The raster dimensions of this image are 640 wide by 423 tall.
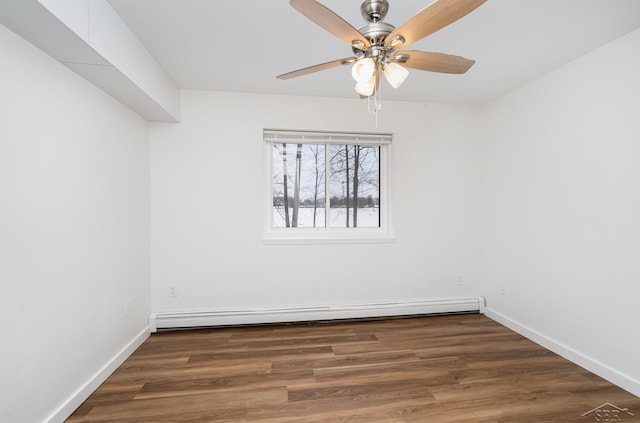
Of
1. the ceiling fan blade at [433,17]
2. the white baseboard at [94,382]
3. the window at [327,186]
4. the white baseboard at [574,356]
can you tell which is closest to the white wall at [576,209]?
the white baseboard at [574,356]

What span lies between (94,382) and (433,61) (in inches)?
110

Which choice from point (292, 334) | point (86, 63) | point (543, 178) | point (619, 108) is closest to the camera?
point (86, 63)

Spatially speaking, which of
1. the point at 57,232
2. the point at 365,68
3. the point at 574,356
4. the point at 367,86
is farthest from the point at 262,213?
the point at 574,356

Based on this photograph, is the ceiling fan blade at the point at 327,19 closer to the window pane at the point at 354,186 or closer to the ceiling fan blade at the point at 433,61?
the ceiling fan blade at the point at 433,61

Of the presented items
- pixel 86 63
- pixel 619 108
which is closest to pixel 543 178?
pixel 619 108

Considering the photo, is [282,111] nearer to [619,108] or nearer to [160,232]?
[160,232]

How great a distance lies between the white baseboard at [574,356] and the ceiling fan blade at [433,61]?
2.29 metres

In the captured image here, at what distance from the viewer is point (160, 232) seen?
9.42ft

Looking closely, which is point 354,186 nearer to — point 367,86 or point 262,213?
point 262,213

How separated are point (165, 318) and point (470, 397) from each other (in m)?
2.62

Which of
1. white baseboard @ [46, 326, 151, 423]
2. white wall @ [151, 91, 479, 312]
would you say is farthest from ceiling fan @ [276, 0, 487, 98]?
white baseboard @ [46, 326, 151, 423]

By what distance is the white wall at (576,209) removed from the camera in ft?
6.42

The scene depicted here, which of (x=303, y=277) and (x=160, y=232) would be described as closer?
(x=160, y=232)

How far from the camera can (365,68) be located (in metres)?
1.30
